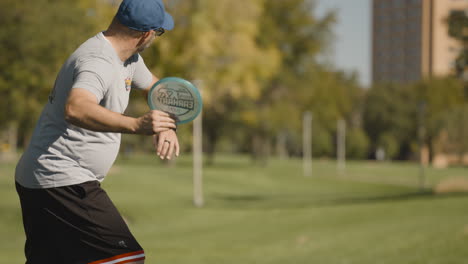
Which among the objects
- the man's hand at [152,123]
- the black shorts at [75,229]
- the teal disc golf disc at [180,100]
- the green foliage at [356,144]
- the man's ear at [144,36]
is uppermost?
the man's ear at [144,36]

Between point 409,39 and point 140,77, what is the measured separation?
462ft

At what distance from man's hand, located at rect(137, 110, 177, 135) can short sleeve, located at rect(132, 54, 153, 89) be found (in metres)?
0.68

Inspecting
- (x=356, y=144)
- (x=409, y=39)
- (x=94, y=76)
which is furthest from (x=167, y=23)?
(x=409, y=39)

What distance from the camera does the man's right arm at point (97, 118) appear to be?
2707mm

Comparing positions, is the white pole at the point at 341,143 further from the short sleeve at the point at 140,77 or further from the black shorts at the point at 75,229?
the black shorts at the point at 75,229

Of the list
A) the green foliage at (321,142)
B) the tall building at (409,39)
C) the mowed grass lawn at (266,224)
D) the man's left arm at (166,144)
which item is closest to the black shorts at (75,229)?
the man's left arm at (166,144)

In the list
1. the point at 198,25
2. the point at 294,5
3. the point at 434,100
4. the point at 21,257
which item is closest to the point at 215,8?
the point at 198,25

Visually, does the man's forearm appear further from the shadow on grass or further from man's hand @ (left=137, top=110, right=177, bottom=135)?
the shadow on grass

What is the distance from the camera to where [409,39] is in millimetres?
136625

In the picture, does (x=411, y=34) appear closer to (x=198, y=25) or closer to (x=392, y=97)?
(x=392, y=97)

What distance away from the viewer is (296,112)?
52312mm

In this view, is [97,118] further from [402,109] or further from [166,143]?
[402,109]

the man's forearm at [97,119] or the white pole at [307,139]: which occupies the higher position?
the man's forearm at [97,119]

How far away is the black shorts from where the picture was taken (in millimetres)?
3150
